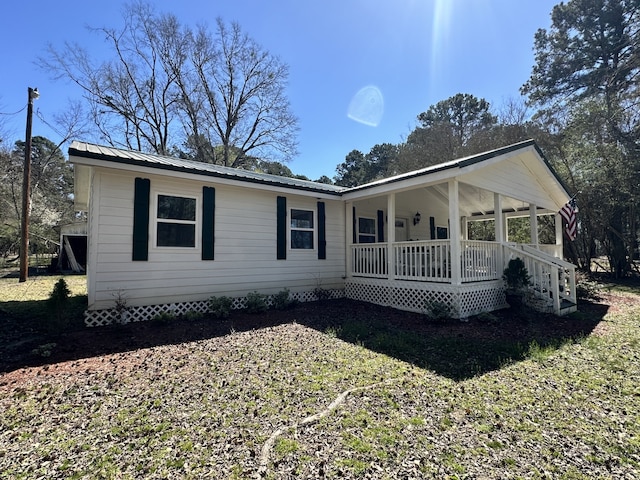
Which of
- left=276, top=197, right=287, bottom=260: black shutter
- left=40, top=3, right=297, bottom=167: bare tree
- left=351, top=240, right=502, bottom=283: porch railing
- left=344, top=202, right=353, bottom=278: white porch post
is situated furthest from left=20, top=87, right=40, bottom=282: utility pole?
left=351, top=240, right=502, bottom=283: porch railing

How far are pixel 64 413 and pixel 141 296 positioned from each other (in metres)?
3.80

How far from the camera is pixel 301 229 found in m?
9.25

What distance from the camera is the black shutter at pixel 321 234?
9492 millimetres

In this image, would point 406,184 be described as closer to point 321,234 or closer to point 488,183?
point 488,183

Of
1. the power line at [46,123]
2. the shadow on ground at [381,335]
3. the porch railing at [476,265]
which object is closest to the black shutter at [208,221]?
the shadow on ground at [381,335]

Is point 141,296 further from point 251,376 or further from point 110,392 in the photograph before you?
point 251,376

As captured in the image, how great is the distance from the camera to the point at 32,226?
19.8m

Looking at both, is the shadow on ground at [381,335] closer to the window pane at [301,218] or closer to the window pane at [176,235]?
the window pane at [176,235]

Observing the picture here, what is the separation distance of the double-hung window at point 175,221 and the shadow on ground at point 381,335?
5.97ft

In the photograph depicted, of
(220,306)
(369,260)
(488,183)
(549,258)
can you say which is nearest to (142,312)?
(220,306)

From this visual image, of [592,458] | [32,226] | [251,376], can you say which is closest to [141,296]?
[251,376]

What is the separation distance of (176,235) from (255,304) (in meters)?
2.48

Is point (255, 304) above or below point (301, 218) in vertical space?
below

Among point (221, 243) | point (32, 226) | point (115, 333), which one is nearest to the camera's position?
point (115, 333)
